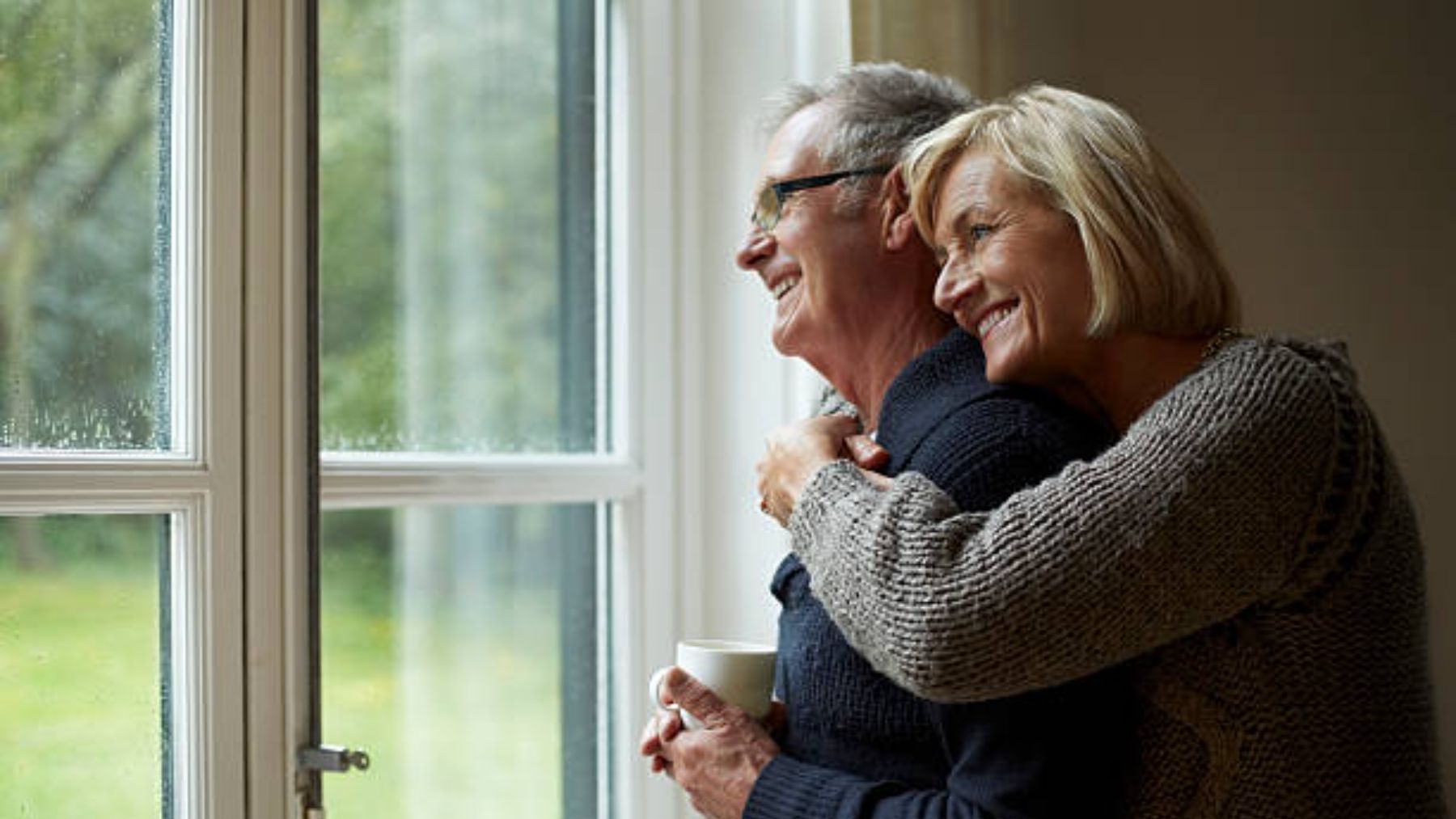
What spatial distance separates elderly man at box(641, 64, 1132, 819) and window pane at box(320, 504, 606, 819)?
0.39m

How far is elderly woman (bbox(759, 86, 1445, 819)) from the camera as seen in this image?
1.18 m

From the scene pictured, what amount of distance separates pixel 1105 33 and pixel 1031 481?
4.98 feet

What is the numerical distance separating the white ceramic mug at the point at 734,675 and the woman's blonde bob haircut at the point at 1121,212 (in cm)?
43

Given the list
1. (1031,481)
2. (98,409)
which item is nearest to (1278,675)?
(1031,481)

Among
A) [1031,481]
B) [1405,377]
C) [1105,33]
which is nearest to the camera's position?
[1031,481]

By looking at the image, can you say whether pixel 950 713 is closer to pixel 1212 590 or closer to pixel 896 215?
pixel 1212 590

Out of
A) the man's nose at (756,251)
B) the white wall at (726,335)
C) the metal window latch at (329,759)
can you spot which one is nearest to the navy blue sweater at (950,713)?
the man's nose at (756,251)

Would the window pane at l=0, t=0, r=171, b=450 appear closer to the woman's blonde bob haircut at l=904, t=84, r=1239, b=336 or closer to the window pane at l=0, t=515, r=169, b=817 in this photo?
the window pane at l=0, t=515, r=169, b=817

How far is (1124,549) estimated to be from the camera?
117 cm

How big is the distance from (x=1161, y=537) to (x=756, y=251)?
0.60 meters

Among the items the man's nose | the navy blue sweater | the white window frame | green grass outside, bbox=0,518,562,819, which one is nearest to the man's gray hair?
the man's nose

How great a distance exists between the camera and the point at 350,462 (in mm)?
1688

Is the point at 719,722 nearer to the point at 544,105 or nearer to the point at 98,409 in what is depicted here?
the point at 98,409

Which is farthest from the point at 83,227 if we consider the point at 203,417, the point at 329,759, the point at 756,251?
the point at 756,251
